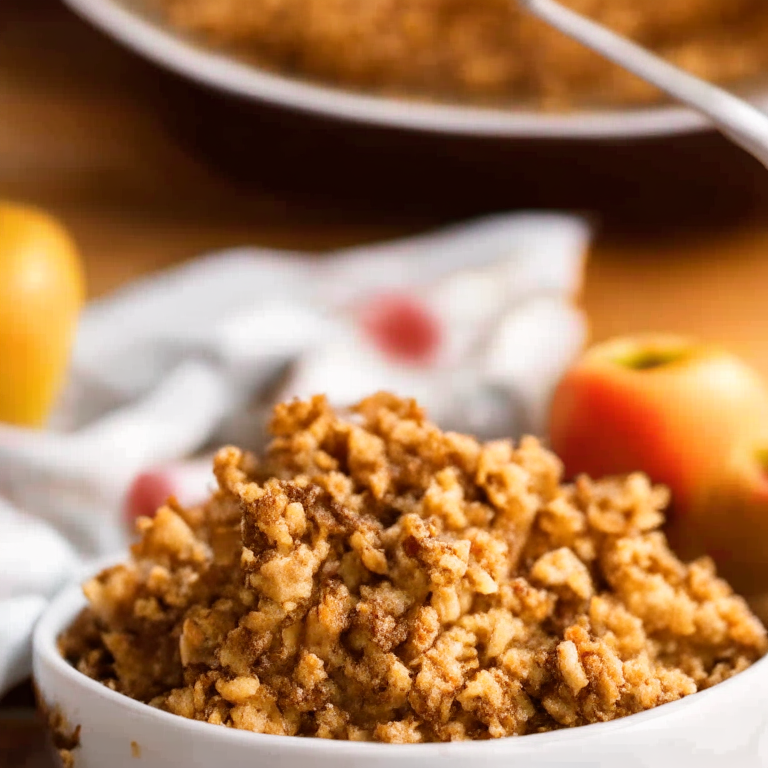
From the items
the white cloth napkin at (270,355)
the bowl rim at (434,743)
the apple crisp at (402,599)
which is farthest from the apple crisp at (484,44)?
the bowl rim at (434,743)

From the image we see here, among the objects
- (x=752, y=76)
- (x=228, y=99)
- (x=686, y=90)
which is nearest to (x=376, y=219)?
(x=228, y=99)

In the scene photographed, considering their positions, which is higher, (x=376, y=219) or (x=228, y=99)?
(x=228, y=99)

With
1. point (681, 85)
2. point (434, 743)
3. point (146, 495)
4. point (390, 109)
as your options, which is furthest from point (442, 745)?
point (390, 109)

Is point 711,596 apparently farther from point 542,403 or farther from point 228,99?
point 228,99

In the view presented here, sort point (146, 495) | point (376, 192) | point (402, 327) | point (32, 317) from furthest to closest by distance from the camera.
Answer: point (376, 192), point (402, 327), point (32, 317), point (146, 495)

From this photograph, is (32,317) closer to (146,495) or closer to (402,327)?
(146,495)

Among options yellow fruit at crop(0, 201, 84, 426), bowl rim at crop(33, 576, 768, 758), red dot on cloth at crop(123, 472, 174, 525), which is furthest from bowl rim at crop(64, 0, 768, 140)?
bowl rim at crop(33, 576, 768, 758)
